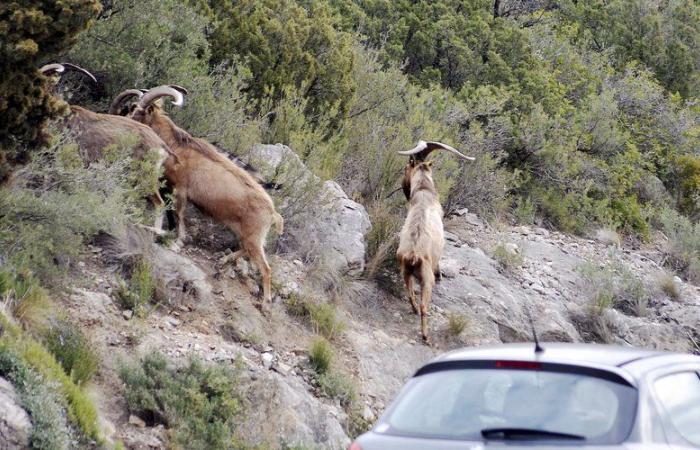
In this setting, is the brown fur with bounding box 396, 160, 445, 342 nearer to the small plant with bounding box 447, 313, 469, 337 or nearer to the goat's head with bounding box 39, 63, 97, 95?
the small plant with bounding box 447, 313, 469, 337

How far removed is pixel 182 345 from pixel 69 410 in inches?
81.9

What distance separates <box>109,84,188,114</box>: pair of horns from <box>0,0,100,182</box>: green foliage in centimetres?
257

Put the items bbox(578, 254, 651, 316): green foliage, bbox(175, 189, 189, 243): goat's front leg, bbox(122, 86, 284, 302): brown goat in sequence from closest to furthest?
bbox(122, 86, 284, 302): brown goat
bbox(175, 189, 189, 243): goat's front leg
bbox(578, 254, 651, 316): green foliage

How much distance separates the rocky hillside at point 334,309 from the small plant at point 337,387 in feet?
0.14

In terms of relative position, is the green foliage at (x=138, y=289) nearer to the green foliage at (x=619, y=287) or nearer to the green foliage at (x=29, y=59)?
the green foliage at (x=29, y=59)

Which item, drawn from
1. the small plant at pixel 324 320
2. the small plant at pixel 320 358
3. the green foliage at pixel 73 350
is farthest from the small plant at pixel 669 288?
the green foliage at pixel 73 350

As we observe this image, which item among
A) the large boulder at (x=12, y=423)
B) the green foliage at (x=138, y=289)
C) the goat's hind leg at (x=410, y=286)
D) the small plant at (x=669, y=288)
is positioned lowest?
the small plant at (x=669, y=288)

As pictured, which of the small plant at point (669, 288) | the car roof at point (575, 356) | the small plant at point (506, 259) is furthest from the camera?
the small plant at point (669, 288)

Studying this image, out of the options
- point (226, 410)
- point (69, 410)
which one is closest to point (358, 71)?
point (226, 410)

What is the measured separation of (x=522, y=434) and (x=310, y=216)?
322 inches

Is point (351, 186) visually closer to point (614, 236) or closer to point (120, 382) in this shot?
point (614, 236)

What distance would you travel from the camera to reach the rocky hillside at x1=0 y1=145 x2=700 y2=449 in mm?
8992

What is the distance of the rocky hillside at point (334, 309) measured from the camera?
8.99 metres

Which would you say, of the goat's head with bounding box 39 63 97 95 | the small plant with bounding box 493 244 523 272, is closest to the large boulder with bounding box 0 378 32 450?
the goat's head with bounding box 39 63 97 95
